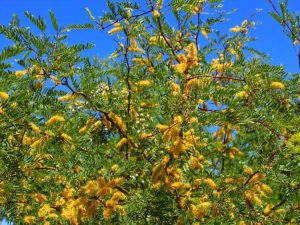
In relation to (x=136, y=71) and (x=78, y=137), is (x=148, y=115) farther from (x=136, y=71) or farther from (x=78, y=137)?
(x=78, y=137)

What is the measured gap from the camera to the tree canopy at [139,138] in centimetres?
316

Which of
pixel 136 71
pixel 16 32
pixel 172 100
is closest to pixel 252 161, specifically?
pixel 172 100

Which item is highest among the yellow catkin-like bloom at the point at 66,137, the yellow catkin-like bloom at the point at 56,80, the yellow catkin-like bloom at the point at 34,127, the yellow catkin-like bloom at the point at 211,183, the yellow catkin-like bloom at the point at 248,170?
the yellow catkin-like bloom at the point at 56,80

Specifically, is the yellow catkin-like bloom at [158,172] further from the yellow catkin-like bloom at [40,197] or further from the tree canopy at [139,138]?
the yellow catkin-like bloom at [40,197]

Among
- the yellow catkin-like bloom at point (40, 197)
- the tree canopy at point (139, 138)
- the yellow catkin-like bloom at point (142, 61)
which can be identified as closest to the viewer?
the tree canopy at point (139, 138)

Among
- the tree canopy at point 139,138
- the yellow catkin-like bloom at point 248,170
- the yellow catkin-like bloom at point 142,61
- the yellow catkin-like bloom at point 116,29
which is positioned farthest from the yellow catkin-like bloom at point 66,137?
the yellow catkin-like bloom at point 248,170

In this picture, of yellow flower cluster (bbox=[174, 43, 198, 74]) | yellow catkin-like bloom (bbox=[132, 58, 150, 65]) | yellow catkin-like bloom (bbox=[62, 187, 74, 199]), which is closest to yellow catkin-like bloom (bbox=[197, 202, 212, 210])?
yellow flower cluster (bbox=[174, 43, 198, 74])

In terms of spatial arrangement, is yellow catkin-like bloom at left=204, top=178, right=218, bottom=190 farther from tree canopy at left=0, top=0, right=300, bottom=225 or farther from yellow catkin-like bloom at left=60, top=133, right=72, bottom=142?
yellow catkin-like bloom at left=60, top=133, right=72, bottom=142

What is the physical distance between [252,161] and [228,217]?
0.53 m

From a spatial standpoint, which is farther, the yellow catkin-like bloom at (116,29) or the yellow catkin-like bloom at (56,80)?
the yellow catkin-like bloom at (116,29)

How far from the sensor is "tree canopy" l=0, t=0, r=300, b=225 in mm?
3162

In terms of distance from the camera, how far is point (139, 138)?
4105mm

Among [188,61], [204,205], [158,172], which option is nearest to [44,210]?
[158,172]

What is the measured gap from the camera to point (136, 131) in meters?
4.27
